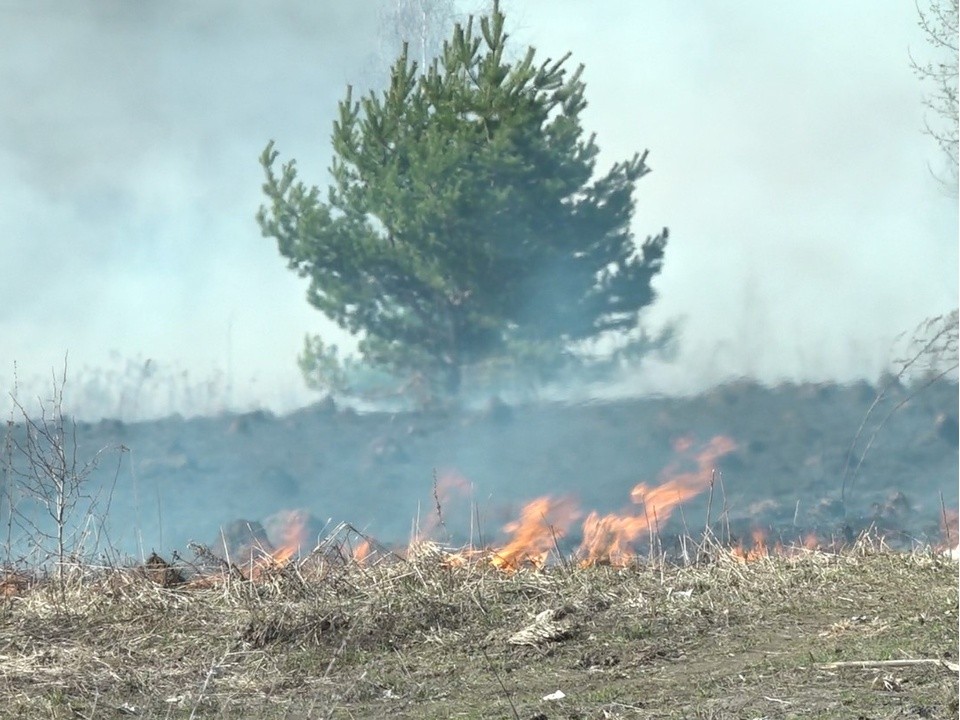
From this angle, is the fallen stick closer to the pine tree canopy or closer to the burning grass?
the burning grass

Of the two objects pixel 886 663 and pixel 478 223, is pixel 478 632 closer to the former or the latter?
pixel 886 663

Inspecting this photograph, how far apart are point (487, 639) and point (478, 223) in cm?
1393

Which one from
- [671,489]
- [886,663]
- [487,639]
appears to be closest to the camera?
[886,663]

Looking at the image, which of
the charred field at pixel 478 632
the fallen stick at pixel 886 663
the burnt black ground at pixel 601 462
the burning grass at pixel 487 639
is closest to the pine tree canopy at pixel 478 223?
the burnt black ground at pixel 601 462

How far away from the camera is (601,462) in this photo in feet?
58.3

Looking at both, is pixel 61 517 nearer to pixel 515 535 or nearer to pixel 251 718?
pixel 251 718

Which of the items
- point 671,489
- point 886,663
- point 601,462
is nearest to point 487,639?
point 886,663

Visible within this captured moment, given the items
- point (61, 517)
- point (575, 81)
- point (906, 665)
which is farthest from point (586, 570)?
point (575, 81)

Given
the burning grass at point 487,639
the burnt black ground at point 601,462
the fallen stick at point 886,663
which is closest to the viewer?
the fallen stick at point 886,663

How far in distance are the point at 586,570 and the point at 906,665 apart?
2726 mm

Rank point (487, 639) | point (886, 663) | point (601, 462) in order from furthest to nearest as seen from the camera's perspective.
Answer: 1. point (601, 462)
2. point (487, 639)
3. point (886, 663)

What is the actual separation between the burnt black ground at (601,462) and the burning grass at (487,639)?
9770 mm

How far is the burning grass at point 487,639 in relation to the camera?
4371mm

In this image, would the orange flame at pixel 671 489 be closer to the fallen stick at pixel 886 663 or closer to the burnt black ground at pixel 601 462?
the burnt black ground at pixel 601 462
